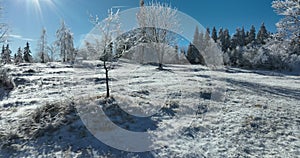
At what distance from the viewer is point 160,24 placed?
23297 millimetres

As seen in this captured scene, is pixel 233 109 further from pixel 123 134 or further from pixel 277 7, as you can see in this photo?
pixel 277 7

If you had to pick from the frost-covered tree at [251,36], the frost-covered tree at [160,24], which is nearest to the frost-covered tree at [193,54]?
the frost-covered tree at [251,36]

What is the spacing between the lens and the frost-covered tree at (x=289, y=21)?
39.1ft

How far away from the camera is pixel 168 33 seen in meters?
23.6

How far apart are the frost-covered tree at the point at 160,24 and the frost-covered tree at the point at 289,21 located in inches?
483

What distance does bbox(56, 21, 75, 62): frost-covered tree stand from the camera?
39.4 metres

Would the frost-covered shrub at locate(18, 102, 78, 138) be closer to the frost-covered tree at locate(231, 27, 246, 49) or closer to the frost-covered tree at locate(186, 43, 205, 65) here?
the frost-covered tree at locate(186, 43, 205, 65)

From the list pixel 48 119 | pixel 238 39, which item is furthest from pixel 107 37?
pixel 238 39

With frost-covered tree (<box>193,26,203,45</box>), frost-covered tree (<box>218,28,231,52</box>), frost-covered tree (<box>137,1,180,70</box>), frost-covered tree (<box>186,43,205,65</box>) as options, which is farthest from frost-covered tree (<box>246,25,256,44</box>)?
frost-covered tree (<box>137,1,180,70</box>)

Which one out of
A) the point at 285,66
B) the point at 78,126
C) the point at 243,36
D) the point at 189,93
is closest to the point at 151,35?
the point at 189,93

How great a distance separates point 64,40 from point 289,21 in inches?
1572

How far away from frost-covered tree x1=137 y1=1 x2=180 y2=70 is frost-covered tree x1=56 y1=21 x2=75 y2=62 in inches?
917

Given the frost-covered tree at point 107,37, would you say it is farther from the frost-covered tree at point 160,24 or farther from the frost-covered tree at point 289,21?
the frost-covered tree at point 160,24

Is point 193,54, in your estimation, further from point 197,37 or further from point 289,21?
point 289,21
